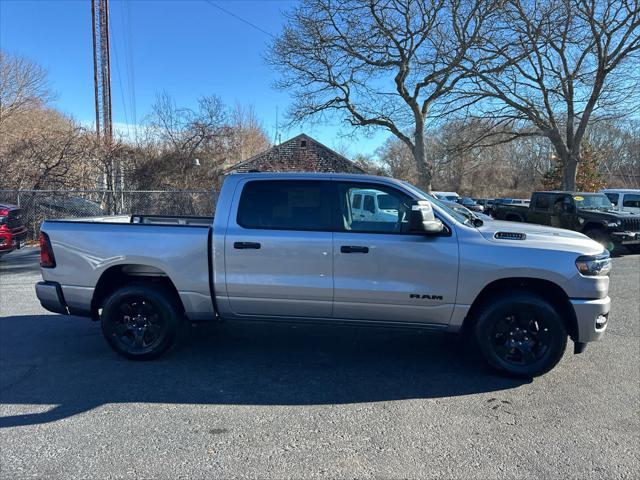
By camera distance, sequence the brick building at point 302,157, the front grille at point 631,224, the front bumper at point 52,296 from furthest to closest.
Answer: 1. the brick building at point 302,157
2. the front grille at point 631,224
3. the front bumper at point 52,296

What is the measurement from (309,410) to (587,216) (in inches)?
486

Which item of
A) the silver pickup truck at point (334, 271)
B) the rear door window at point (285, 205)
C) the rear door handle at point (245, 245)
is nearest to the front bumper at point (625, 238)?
the silver pickup truck at point (334, 271)

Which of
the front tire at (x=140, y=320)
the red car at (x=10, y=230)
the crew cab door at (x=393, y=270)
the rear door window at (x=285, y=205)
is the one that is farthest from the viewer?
the red car at (x=10, y=230)

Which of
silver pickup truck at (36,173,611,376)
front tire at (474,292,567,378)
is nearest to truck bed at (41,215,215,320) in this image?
silver pickup truck at (36,173,611,376)

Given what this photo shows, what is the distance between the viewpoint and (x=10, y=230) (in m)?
9.27

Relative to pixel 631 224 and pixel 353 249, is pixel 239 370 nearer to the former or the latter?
pixel 353 249

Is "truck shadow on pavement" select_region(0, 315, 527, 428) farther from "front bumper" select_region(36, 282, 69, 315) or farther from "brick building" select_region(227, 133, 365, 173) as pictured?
"brick building" select_region(227, 133, 365, 173)

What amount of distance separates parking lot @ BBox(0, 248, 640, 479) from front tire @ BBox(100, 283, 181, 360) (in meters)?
0.17

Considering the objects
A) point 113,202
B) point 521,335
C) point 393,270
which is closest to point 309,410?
point 393,270

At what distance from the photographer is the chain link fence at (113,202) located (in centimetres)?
1503

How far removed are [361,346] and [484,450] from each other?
2035mm

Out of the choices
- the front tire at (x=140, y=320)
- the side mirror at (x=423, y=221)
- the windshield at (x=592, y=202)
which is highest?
the windshield at (x=592, y=202)

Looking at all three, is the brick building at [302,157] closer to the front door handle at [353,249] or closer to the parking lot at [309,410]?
Result: the parking lot at [309,410]

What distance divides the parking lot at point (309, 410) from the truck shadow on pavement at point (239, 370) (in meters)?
0.02
